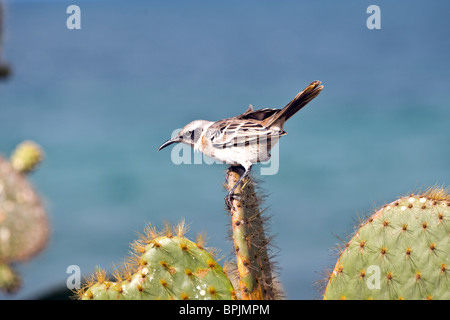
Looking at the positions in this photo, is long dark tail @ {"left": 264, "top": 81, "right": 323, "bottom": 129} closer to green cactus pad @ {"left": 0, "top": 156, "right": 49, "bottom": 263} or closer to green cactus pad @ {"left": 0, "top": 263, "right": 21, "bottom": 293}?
green cactus pad @ {"left": 0, "top": 156, "right": 49, "bottom": 263}

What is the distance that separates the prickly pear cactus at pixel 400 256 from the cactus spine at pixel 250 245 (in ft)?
0.83

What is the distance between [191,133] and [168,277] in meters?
0.63

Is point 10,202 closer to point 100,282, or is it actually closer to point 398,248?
point 100,282

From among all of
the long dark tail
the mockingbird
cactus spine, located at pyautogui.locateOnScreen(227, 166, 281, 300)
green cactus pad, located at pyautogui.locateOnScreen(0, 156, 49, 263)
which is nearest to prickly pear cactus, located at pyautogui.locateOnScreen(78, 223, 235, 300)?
cactus spine, located at pyautogui.locateOnScreen(227, 166, 281, 300)

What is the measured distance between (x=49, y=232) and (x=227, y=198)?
802 millimetres

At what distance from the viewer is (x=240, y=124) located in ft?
7.80

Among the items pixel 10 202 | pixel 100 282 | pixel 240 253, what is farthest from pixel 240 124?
pixel 10 202

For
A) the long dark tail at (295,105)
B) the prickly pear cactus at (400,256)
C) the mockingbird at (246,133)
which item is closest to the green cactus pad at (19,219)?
the mockingbird at (246,133)

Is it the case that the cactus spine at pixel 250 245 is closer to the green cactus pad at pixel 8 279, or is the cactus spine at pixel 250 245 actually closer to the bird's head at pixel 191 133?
the bird's head at pixel 191 133

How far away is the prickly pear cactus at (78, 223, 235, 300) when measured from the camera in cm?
209

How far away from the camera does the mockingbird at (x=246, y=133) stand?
2.32 meters

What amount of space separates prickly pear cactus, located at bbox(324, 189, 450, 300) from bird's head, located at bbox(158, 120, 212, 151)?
740mm
